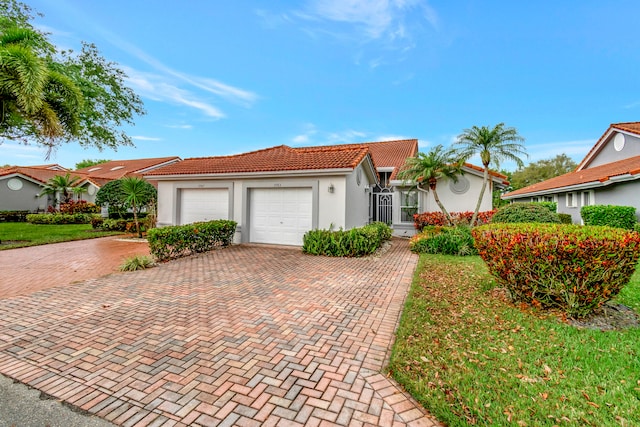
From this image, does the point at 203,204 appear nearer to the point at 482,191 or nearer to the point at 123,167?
the point at 482,191

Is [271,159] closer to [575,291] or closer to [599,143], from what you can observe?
[575,291]

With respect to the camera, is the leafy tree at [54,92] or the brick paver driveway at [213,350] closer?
the brick paver driveway at [213,350]

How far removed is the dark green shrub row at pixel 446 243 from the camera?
10.4m

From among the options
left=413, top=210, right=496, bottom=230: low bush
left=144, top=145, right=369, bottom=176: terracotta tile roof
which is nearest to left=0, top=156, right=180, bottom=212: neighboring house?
left=144, top=145, right=369, bottom=176: terracotta tile roof

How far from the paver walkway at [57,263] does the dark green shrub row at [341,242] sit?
602cm

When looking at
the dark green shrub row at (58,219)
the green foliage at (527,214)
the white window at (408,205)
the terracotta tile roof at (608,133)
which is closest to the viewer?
the green foliage at (527,214)

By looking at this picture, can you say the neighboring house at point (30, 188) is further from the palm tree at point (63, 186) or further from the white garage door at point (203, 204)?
the white garage door at point (203, 204)

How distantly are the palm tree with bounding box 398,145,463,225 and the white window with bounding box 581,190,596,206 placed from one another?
295 inches

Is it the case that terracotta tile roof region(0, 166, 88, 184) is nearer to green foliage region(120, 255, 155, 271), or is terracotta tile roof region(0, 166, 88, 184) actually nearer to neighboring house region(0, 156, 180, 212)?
neighboring house region(0, 156, 180, 212)

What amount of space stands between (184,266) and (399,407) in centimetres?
738

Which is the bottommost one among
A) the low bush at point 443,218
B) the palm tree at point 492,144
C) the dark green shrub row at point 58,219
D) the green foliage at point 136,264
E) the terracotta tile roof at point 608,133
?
the green foliage at point 136,264

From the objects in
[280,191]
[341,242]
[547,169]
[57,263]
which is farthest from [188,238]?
[547,169]

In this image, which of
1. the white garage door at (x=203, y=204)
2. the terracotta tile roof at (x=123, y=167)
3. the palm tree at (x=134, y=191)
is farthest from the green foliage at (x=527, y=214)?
the terracotta tile roof at (x=123, y=167)

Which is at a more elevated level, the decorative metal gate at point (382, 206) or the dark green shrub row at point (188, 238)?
the decorative metal gate at point (382, 206)
